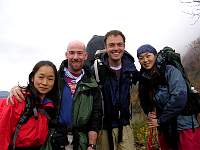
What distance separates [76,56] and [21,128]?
138 centimetres

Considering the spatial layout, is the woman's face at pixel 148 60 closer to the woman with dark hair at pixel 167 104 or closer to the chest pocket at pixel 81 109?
the woman with dark hair at pixel 167 104

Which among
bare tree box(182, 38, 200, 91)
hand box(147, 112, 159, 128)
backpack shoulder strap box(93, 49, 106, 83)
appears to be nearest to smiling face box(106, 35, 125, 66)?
backpack shoulder strap box(93, 49, 106, 83)

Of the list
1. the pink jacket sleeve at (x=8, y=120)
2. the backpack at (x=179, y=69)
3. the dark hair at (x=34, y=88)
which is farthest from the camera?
the backpack at (x=179, y=69)

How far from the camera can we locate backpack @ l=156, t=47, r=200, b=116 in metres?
5.43

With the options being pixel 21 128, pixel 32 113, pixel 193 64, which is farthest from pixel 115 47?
pixel 193 64

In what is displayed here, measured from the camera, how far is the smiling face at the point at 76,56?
5301 mm

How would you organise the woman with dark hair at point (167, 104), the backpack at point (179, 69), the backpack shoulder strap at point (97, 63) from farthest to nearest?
the backpack shoulder strap at point (97, 63) < the backpack at point (179, 69) < the woman with dark hair at point (167, 104)

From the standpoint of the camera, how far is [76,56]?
529 centimetres

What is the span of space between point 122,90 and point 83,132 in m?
0.99

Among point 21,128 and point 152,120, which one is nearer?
point 21,128

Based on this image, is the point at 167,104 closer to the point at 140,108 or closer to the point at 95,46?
the point at 95,46

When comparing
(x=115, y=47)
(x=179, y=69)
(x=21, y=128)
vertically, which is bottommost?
(x=21, y=128)

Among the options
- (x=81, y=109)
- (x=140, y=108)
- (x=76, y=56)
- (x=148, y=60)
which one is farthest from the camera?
(x=140, y=108)

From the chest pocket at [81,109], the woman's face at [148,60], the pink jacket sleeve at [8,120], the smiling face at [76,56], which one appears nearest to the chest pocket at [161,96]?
the woman's face at [148,60]
